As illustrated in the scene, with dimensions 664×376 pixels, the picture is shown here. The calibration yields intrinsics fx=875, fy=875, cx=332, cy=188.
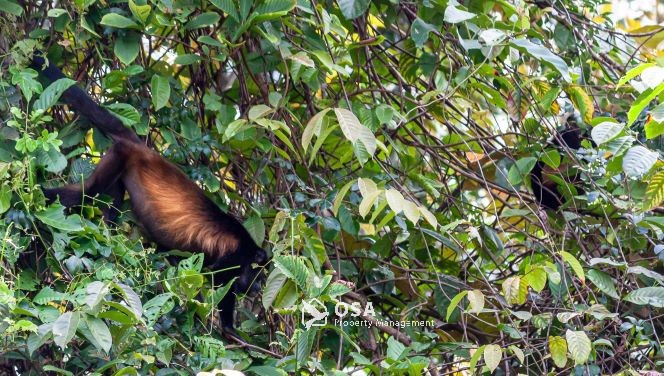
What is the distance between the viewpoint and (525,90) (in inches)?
167

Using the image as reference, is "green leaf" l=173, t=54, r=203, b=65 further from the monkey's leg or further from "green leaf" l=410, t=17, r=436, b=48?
"green leaf" l=410, t=17, r=436, b=48

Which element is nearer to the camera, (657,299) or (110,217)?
(657,299)

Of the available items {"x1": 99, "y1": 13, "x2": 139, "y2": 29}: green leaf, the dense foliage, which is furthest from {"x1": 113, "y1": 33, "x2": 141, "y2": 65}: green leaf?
{"x1": 99, "y1": 13, "x2": 139, "y2": 29}: green leaf

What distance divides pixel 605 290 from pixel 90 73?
254 cm

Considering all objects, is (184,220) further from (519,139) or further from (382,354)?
(519,139)

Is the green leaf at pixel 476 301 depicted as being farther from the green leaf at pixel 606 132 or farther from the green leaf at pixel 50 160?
the green leaf at pixel 50 160

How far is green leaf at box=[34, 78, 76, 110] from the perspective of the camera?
11.5 feet

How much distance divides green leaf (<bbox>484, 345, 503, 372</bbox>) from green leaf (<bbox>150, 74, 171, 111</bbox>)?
1.65 meters

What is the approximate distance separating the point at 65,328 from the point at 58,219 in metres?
0.70

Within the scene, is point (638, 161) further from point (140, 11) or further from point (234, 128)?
point (140, 11)

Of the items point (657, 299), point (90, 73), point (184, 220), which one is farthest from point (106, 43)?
point (657, 299)

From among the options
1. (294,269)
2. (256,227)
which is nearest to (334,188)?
(256,227)

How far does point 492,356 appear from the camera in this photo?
3186 millimetres

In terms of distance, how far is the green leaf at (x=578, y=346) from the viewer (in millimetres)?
3137
